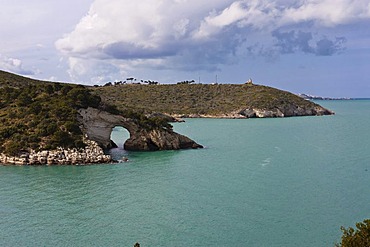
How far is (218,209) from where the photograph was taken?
120ft

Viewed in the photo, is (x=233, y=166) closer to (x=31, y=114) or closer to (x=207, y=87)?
(x=31, y=114)

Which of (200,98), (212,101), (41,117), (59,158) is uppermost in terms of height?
(200,98)

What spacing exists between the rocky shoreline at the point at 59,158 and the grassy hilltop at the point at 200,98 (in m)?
97.8

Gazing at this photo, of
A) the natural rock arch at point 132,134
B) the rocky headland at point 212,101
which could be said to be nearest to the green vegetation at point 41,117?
the natural rock arch at point 132,134

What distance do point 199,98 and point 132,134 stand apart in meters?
113

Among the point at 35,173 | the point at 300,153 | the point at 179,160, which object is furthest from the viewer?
the point at 300,153

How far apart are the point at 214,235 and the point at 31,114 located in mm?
41904

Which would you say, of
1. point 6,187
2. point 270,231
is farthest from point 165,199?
point 6,187

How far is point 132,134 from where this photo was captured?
70.6m

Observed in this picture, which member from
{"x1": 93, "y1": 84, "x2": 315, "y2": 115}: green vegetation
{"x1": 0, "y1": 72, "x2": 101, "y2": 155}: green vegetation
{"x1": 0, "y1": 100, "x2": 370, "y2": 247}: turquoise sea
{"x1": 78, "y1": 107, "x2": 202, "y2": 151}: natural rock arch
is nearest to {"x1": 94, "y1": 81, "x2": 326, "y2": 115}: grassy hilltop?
{"x1": 93, "y1": 84, "x2": 315, "y2": 115}: green vegetation

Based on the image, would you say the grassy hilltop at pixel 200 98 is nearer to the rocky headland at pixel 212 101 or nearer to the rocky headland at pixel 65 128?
the rocky headland at pixel 212 101

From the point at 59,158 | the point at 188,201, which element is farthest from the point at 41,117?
the point at 188,201

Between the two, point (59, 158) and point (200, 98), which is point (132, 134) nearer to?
point (59, 158)

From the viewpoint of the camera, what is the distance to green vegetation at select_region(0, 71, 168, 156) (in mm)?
57094
